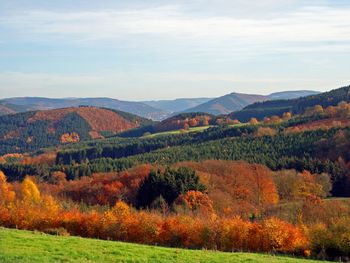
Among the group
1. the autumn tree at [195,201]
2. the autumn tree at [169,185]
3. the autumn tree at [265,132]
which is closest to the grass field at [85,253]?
the autumn tree at [195,201]

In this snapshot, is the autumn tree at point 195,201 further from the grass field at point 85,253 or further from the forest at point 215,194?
the grass field at point 85,253

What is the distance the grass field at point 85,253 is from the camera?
25464 mm

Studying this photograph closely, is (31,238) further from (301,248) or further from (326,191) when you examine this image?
(326,191)

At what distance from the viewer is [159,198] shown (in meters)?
76.1

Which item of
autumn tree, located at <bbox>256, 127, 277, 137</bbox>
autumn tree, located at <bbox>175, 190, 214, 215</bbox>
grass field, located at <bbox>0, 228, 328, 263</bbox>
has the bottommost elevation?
autumn tree, located at <bbox>175, 190, 214, 215</bbox>

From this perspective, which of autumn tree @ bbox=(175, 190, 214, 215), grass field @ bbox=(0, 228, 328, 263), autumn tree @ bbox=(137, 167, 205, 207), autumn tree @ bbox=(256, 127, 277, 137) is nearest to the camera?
grass field @ bbox=(0, 228, 328, 263)

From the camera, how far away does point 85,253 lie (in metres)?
27.4

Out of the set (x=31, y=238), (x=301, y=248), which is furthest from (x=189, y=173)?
(x=31, y=238)

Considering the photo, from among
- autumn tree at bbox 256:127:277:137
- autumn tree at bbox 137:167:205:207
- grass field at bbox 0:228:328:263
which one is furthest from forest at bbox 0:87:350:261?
grass field at bbox 0:228:328:263

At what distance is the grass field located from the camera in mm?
25464

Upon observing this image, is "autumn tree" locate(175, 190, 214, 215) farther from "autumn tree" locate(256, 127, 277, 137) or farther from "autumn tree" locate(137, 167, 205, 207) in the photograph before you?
"autumn tree" locate(256, 127, 277, 137)

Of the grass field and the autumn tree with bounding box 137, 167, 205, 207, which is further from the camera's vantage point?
the autumn tree with bounding box 137, 167, 205, 207

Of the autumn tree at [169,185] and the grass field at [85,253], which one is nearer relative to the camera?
the grass field at [85,253]

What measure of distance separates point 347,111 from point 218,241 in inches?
6331
